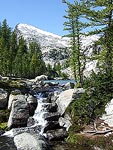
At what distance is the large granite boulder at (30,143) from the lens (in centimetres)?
2230

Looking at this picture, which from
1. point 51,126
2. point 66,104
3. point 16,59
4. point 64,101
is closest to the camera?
point 51,126

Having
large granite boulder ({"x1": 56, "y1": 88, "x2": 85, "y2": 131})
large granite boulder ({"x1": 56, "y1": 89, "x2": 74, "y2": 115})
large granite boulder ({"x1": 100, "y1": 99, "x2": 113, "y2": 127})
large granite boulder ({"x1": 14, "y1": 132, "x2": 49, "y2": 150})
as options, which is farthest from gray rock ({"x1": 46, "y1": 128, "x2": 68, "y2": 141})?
large granite boulder ({"x1": 100, "y1": 99, "x2": 113, "y2": 127})

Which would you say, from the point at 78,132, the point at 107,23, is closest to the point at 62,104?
the point at 78,132

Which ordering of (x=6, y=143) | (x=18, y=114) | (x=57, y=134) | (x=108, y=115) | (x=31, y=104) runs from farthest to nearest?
(x=31, y=104), (x=18, y=114), (x=57, y=134), (x=6, y=143), (x=108, y=115)

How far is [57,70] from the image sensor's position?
166625 millimetres

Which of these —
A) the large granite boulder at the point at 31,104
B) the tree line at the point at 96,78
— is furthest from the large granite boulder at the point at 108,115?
the large granite boulder at the point at 31,104

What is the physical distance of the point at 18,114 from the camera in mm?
30844

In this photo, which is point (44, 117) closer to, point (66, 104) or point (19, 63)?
point (66, 104)

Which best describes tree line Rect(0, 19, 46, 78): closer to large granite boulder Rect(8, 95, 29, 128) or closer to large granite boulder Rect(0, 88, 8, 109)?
large granite boulder Rect(0, 88, 8, 109)

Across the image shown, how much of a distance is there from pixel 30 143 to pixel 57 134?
4737 millimetres

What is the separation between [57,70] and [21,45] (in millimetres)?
47758

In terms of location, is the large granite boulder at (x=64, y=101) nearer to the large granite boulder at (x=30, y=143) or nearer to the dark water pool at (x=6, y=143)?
the dark water pool at (x=6, y=143)

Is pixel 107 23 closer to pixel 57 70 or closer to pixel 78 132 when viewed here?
pixel 78 132

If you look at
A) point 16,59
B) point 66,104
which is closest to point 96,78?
point 66,104
